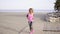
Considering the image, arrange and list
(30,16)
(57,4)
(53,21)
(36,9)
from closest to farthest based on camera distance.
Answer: (30,16)
(53,21)
(57,4)
(36,9)

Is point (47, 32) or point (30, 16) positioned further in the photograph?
point (47, 32)

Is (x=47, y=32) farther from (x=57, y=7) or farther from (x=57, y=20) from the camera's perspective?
(x=57, y=7)

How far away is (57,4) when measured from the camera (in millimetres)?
24109

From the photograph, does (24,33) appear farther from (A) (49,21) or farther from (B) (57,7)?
(B) (57,7)

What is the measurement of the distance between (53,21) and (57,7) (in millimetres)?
4326

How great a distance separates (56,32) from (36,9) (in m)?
34.5

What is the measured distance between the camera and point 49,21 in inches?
806

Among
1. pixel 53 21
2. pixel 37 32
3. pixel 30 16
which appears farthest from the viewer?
pixel 53 21

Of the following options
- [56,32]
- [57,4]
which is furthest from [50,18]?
[56,32]

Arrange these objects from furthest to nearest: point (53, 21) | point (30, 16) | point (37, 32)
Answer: point (53, 21), point (37, 32), point (30, 16)

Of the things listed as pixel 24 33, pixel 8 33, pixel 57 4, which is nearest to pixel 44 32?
pixel 24 33

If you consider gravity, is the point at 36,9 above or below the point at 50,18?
below

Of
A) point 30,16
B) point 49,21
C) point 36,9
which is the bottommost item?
point 36,9

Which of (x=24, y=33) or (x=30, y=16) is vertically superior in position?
(x=30, y=16)
